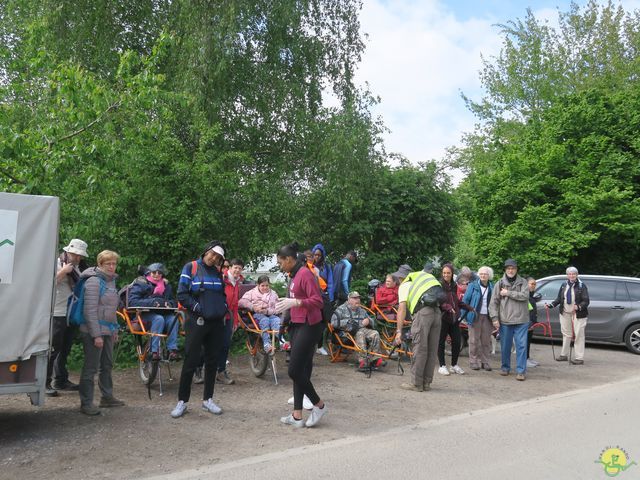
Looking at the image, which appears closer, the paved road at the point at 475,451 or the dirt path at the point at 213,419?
the paved road at the point at 475,451

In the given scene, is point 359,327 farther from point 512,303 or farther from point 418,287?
point 512,303

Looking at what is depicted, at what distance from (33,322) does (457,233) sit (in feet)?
45.5

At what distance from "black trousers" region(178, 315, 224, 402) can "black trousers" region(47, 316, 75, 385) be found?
184 cm

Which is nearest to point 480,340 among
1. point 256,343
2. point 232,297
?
point 256,343

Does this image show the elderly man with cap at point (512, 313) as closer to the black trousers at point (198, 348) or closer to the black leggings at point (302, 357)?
the black leggings at point (302, 357)

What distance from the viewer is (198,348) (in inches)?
271

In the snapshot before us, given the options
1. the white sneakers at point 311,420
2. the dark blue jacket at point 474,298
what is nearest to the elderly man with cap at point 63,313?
the white sneakers at point 311,420

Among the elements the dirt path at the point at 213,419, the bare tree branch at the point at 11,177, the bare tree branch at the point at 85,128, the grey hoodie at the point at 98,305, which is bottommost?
the dirt path at the point at 213,419

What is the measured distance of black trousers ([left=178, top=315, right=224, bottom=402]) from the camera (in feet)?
22.4

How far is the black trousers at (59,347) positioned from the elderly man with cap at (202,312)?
1874 mm

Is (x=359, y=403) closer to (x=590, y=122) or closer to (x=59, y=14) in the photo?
(x=59, y=14)

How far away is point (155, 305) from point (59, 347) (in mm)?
1352

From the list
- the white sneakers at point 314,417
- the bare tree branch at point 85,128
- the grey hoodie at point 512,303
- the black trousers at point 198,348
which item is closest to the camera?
the white sneakers at point 314,417

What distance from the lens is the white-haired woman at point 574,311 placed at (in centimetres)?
1202
